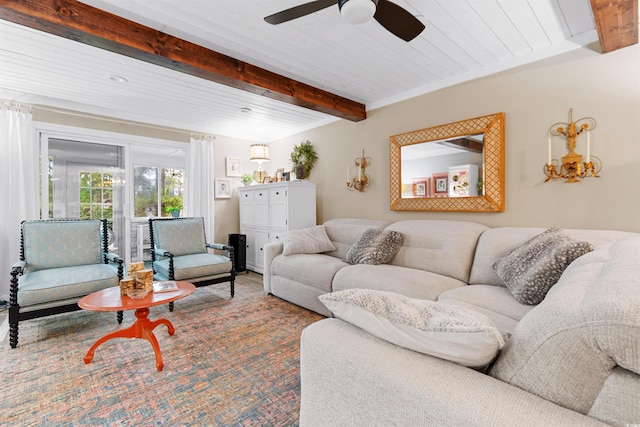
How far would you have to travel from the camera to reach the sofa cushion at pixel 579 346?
Answer: 0.62m

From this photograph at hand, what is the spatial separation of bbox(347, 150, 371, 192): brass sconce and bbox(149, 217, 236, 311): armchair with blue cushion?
1.81 m

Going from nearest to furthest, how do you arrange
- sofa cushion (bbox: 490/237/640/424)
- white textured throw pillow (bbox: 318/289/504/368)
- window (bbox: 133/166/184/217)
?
sofa cushion (bbox: 490/237/640/424) → white textured throw pillow (bbox: 318/289/504/368) → window (bbox: 133/166/184/217)

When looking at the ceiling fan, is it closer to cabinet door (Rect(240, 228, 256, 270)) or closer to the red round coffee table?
the red round coffee table

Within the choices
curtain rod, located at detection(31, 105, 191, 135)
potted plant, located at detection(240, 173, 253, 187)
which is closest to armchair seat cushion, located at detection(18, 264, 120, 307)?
curtain rod, located at detection(31, 105, 191, 135)

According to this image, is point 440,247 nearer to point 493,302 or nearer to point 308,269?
point 493,302

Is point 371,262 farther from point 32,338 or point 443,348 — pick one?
point 32,338

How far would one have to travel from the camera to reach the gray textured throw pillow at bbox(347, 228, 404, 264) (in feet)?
9.89

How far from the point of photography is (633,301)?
0.63 meters

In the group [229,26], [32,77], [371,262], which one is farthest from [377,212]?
[32,77]

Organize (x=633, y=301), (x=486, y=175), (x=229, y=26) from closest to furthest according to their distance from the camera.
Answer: (x=633, y=301) → (x=229, y=26) → (x=486, y=175)

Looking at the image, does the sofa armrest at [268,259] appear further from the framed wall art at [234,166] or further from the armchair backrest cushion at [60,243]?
the framed wall art at [234,166]

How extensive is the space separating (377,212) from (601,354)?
11.0 ft

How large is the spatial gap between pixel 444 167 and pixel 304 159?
225cm

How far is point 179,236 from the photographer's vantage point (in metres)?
3.90
